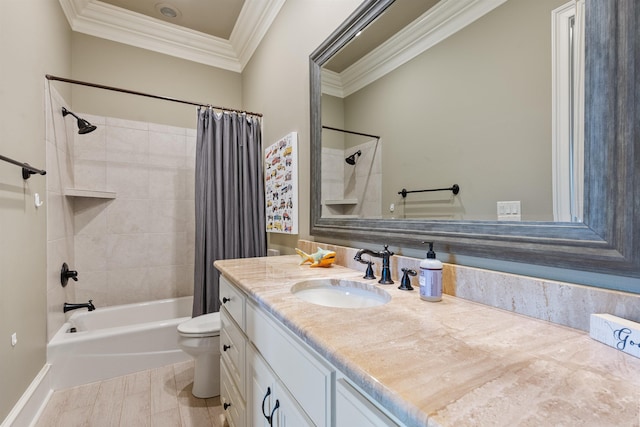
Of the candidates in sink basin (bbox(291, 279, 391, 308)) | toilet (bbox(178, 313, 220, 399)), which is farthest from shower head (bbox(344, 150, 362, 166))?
toilet (bbox(178, 313, 220, 399))

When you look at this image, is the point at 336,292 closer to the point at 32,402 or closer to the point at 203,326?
the point at 203,326

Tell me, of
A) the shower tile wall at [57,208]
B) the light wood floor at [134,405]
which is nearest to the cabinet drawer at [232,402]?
the light wood floor at [134,405]

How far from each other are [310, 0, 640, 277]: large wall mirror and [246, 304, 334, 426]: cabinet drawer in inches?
23.2

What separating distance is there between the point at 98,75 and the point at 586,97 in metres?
3.34

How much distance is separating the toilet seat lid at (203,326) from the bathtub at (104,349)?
0.38m

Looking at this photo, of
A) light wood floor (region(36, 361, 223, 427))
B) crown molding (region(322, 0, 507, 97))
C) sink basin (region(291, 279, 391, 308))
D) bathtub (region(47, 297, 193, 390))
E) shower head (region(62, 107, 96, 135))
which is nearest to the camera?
crown molding (region(322, 0, 507, 97))

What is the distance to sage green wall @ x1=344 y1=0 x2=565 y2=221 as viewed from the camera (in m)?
0.77

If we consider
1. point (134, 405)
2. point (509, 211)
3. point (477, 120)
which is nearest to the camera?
point (509, 211)

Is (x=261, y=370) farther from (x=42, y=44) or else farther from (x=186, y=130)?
(x=186, y=130)

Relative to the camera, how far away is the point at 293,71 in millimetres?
2029

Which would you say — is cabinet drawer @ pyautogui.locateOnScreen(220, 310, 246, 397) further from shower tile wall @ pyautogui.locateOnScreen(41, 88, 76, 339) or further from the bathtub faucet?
the bathtub faucet

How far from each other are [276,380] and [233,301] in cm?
50

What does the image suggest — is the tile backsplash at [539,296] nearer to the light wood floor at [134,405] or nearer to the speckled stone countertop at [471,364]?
the speckled stone countertop at [471,364]

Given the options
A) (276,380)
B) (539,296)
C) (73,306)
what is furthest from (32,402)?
(539,296)
